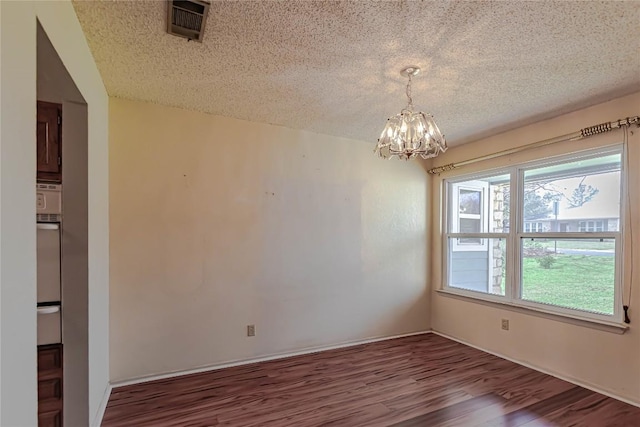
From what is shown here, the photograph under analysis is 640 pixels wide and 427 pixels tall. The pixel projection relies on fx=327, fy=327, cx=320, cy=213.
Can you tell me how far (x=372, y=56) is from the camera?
2.04 meters

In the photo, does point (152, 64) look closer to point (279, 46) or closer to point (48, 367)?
point (279, 46)

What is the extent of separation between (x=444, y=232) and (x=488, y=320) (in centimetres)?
116

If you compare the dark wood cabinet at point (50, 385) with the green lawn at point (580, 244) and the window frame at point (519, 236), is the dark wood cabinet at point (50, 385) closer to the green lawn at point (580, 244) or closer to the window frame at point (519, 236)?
the window frame at point (519, 236)

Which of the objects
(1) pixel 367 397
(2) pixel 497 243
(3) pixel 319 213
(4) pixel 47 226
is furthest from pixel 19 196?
(2) pixel 497 243

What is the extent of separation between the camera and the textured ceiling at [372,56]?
5.40ft

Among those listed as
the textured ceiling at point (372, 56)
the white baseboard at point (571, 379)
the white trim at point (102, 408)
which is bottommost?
the white baseboard at point (571, 379)

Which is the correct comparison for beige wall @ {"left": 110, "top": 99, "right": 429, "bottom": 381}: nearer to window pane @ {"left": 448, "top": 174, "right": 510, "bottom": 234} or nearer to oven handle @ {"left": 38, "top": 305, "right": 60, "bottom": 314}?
window pane @ {"left": 448, "top": 174, "right": 510, "bottom": 234}

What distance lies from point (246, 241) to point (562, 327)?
3048 millimetres

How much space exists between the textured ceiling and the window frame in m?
0.47

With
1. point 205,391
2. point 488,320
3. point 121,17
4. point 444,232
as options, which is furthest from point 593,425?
point 121,17

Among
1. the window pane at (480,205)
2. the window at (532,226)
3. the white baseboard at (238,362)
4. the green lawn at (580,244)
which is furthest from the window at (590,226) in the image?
the white baseboard at (238,362)

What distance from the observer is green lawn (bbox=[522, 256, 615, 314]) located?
2.77 meters

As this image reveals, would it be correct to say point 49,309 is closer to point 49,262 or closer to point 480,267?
point 49,262

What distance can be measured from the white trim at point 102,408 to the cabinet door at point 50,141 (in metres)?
1.57
